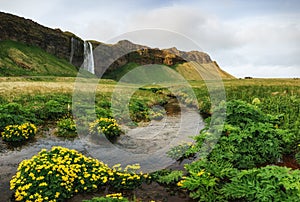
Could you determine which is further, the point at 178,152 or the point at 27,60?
the point at 27,60

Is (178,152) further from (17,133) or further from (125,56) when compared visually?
(125,56)

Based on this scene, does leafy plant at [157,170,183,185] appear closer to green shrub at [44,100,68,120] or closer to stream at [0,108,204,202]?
stream at [0,108,204,202]

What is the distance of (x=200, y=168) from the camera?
338 inches

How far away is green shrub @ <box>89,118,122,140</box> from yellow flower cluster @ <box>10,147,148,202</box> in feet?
16.9

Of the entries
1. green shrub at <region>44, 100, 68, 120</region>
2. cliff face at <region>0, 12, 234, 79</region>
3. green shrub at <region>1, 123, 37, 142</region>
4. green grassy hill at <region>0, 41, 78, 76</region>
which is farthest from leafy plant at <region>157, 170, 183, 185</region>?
cliff face at <region>0, 12, 234, 79</region>

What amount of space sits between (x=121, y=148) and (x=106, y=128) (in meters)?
2.16

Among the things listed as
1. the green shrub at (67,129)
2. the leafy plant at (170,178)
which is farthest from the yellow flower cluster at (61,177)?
the green shrub at (67,129)

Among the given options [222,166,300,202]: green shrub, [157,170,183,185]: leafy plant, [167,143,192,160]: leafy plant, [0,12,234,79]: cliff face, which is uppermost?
[0,12,234,79]: cliff face

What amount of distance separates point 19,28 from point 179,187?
117 meters

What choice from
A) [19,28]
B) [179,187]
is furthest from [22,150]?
[19,28]

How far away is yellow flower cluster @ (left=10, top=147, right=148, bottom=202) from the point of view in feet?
23.1

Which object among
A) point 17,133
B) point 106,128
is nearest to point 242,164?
point 106,128

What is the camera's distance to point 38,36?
4441 inches

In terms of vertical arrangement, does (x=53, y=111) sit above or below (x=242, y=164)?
above
